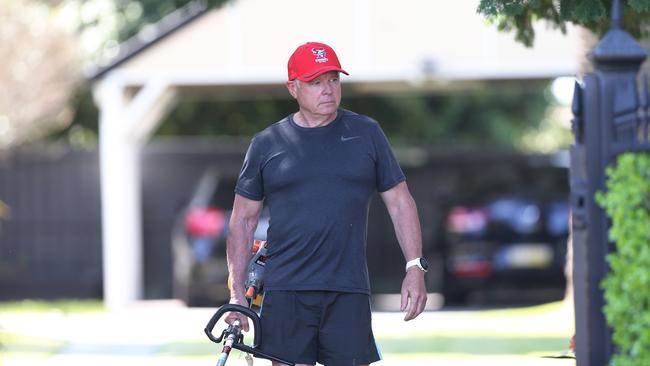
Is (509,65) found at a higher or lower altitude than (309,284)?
higher

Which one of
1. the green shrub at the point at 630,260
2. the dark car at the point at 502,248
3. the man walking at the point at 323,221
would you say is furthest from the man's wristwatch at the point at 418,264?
the dark car at the point at 502,248

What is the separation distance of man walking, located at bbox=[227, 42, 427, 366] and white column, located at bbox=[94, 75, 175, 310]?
431 inches

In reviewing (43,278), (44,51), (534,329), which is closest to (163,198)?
(43,278)

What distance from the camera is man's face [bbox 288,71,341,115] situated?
549cm

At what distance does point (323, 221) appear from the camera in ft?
17.8

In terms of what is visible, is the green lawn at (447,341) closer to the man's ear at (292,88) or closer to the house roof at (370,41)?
the house roof at (370,41)

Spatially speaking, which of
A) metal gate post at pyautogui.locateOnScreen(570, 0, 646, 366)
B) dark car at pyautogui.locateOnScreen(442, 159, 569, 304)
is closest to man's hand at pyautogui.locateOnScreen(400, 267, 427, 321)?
metal gate post at pyautogui.locateOnScreen(570, 0, 646, 366)

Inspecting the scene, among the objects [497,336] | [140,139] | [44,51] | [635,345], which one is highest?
[44,51]

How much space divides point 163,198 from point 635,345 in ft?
52.1

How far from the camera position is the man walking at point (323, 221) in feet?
17.9

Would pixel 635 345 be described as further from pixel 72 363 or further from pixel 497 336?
pixel 497 336

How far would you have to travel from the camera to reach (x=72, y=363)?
1051cm

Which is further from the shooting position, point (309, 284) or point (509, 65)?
point (509, 65)

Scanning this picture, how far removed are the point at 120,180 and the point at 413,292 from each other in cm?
1163
